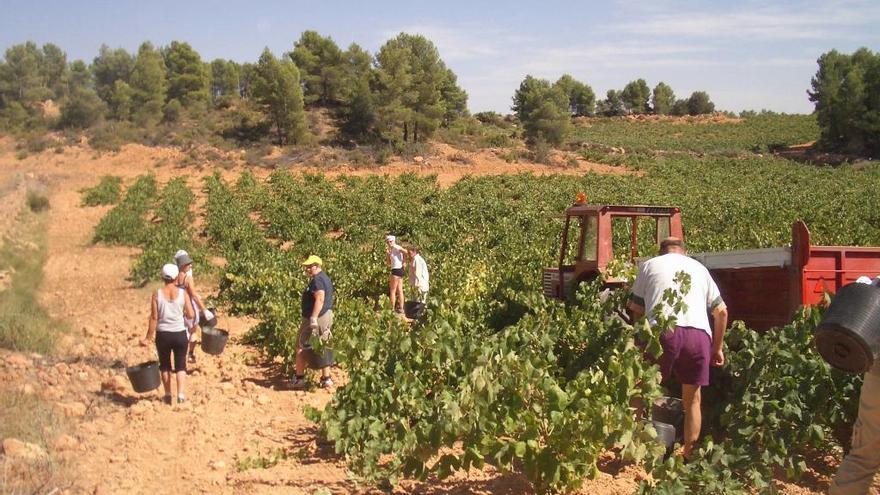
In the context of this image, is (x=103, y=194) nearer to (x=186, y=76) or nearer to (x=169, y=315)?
(x=169, y=315)

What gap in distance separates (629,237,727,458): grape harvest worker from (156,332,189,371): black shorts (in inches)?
168

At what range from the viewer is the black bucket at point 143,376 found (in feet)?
23.5

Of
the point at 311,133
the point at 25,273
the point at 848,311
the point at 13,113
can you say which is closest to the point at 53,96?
the point at 13,113

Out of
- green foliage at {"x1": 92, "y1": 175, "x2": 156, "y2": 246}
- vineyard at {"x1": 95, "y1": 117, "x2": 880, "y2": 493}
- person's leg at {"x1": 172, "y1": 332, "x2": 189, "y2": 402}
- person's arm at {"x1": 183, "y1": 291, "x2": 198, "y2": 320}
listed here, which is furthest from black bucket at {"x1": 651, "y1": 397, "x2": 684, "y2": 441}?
green foliage at {"x1": 92, "y1": 175, "x2": 156, "y2": 246}

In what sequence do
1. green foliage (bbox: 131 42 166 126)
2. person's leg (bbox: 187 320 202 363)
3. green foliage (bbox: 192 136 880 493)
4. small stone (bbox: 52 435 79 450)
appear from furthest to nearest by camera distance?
green foliage (bbox: 131 42 166 126) < person's leg (bbox: 187 320 202 363) < small stone (bbox: 52 435 79 450) < green foliage (bbox: 192 136 880 493)

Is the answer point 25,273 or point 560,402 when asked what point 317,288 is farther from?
point 25,273

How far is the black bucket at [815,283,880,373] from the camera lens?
12.7 feet

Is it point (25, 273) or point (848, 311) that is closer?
point (848, 311)

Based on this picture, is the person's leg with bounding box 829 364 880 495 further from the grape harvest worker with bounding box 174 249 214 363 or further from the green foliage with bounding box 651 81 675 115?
the green foliage with bounding box 651 81 675 115

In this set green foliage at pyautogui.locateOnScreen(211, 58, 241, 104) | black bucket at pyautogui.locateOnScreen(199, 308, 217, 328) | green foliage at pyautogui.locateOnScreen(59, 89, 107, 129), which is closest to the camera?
black bucket at pyautogui.locateOnScreen(199, 308, 217, 328)

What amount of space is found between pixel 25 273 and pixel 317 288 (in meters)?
10.9

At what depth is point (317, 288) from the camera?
782 cm

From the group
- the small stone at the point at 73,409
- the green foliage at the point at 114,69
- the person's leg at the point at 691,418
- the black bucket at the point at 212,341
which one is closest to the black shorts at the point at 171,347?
the small stone at the point at 73,409

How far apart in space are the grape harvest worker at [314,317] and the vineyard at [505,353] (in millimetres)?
454
